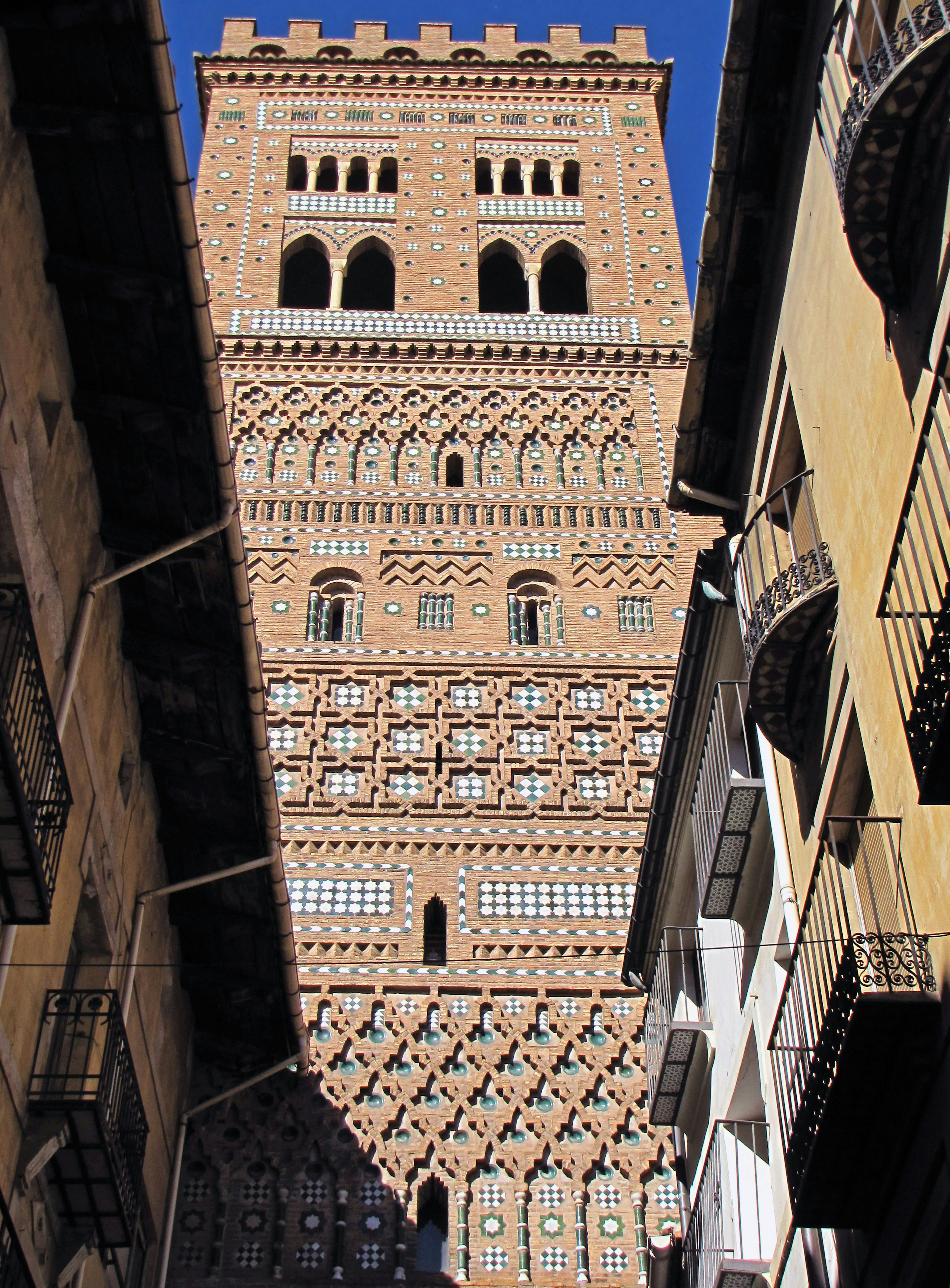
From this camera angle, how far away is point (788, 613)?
21.3 ft

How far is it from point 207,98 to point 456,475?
7141mm

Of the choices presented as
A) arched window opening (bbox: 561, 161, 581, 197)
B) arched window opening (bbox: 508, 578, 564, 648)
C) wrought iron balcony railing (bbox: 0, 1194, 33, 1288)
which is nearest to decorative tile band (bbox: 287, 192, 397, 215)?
Result: arched window opening (bbox: 561, 161, 581, 197)

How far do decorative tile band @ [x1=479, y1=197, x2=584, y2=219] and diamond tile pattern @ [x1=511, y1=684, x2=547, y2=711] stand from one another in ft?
22.8

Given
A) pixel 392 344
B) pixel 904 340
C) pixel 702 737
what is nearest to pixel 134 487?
pixel 702 737

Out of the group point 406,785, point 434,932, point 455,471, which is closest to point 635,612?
point 455,471

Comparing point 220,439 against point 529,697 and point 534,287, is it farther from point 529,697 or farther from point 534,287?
point 534,287

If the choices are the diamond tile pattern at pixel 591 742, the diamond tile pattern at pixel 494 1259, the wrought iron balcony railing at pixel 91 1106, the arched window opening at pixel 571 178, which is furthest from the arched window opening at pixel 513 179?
the wrought iron balcony railing at pixel 91 1106

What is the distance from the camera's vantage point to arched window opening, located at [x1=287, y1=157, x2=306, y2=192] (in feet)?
62.4

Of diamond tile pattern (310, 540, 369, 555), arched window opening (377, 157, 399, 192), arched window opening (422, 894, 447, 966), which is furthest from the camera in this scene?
arched window opening (377, 157, 399, 192)

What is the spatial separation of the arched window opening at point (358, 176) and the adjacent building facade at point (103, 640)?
1193 centimetres

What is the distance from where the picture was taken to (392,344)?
1656 cm

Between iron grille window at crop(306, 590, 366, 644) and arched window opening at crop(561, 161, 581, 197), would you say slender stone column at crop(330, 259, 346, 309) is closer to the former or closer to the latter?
arched window opening at crop(561, 161, 581, 197)

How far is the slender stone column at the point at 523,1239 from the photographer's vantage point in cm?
991

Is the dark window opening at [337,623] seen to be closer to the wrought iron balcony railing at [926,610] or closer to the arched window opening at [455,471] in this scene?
the arched window opening at [455,471]
